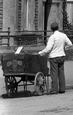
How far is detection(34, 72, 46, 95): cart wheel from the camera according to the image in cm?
1231

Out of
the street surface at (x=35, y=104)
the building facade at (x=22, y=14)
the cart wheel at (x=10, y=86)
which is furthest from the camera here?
the building facade at (x=22, y=14)

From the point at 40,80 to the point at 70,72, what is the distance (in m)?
6.25

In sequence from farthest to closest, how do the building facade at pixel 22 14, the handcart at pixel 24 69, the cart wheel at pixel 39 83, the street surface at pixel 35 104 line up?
the building facade at pixel 22 14, the cart wheel at pixel 39 83, the handcart at pixel 24 69, the street surface at pixel 35 104

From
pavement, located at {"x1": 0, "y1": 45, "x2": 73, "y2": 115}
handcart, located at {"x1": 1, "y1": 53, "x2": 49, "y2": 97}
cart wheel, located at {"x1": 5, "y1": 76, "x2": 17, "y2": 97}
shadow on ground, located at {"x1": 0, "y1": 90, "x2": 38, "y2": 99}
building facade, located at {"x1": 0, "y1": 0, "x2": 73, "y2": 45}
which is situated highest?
building facade, located at {"x1": 0, "y1": 0, "x2": 73, "y2": 45}

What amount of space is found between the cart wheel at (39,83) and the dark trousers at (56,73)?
0.91 feet

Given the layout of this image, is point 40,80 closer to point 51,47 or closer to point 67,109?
point 51,47

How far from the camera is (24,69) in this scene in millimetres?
12148

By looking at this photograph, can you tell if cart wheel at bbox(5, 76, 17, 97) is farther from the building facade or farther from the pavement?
the building facade

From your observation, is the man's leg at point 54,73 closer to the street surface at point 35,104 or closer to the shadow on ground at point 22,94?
the street surface at point 35,104

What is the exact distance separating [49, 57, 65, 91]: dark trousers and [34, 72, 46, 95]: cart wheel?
10.9 inches

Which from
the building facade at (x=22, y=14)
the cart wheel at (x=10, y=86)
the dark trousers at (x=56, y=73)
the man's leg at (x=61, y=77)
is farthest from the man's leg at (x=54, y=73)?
the building facade at (x=22, y=14)

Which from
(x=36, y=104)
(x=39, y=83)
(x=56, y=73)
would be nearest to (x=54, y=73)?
(x=56, y=73)

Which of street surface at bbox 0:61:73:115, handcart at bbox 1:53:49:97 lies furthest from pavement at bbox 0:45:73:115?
handcart at bbox 1:53:49:97

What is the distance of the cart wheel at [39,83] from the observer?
12312mm
